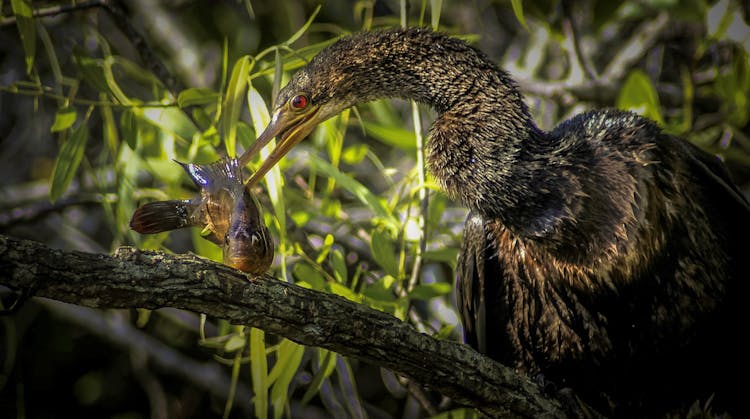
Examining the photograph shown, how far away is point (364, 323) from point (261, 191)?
1.14 meters

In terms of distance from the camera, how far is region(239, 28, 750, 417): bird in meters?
2.34

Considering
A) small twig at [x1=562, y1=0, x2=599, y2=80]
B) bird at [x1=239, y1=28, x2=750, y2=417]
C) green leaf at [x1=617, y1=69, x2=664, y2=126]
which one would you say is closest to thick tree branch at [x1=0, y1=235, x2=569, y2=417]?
bird at [x1=239, y1=28, x2=750, y2=417]

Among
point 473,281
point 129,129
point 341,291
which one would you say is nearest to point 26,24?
point 129,129

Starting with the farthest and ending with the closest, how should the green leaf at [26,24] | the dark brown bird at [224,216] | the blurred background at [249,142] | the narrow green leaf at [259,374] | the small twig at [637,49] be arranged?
the small twig at [637,49]
the blurred background at [249,142]
the green leaf at [26,24]
the narrow green leaf at [259,374]
the dark brown bird at [224,216]

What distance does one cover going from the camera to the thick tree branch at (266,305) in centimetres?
151

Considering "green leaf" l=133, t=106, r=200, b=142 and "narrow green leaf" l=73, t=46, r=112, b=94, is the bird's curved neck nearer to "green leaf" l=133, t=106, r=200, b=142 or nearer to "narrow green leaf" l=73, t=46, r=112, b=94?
"green leaf" l=133, t=106, r=200, b=142

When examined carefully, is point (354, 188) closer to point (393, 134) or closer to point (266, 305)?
point (393, 134)

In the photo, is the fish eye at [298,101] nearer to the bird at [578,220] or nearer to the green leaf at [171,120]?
the bird at [578,220]

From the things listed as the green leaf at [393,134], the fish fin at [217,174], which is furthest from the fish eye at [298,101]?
the green leaf at [393,134]

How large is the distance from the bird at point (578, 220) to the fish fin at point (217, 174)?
0.76 ft

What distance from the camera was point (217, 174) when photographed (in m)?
2.05

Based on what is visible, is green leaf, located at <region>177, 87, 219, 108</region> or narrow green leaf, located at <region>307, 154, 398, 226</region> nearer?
green leaf, located at <region>177, 87, 219, 108</region>

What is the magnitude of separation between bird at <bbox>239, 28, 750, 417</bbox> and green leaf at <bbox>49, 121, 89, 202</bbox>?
2.15ft

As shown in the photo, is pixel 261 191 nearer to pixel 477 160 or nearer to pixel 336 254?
pixel 336 254
